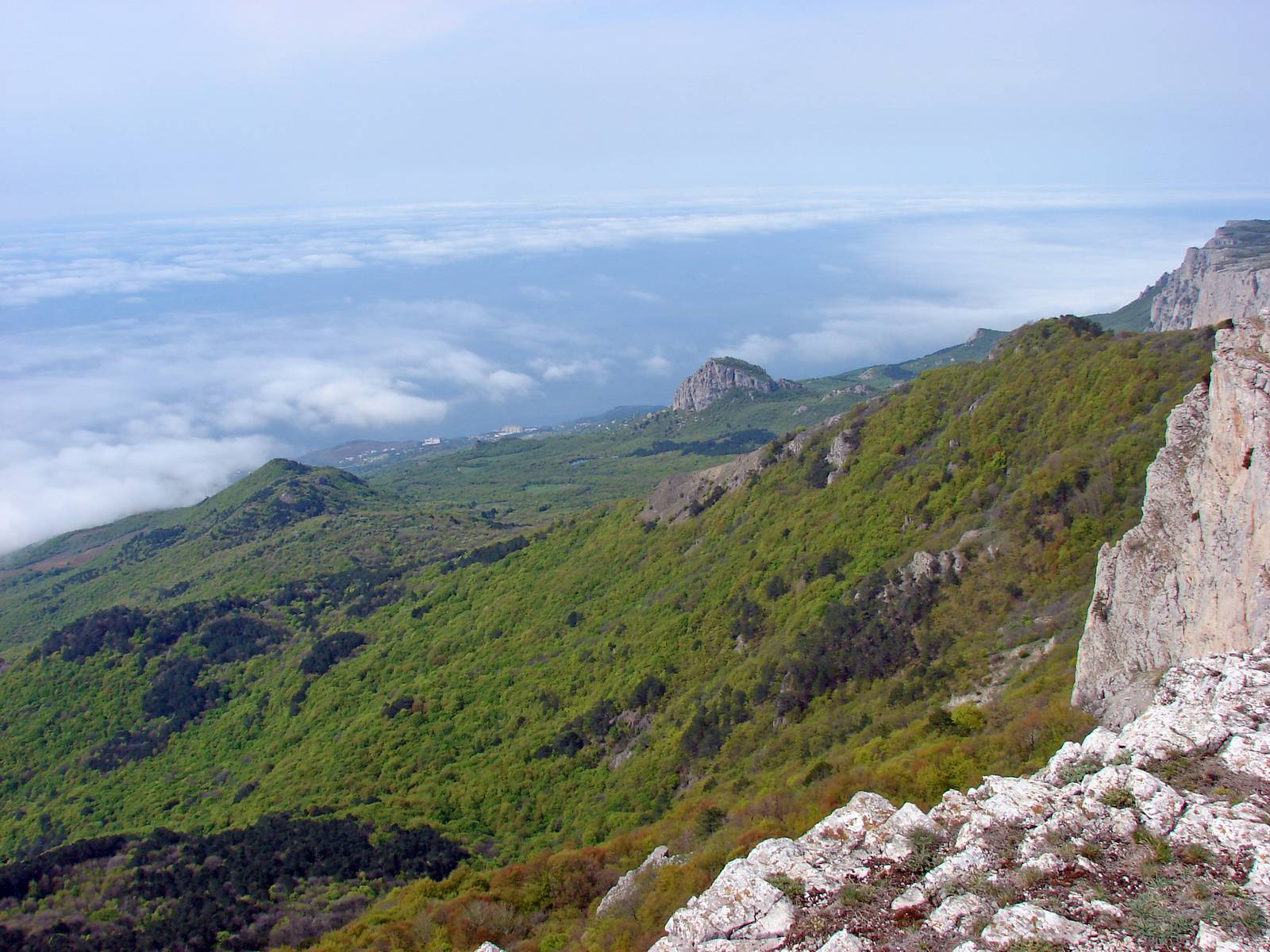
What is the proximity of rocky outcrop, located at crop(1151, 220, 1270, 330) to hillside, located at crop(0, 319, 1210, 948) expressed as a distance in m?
71.3

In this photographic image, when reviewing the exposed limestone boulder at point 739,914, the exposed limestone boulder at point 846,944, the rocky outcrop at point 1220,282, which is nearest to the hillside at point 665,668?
the exposed limestone boulder at point 739,914

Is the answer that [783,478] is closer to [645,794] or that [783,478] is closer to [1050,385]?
[1050,385]

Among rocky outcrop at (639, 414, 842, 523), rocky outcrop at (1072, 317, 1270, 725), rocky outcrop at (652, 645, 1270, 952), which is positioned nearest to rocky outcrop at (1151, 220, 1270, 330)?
rocky outcrop at (639, 414, 842, 523)

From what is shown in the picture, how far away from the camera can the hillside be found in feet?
127

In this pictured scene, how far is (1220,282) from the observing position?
12850 centimetres

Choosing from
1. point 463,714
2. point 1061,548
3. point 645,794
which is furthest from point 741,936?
point 463,714

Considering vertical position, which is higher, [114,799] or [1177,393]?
[1177,393]

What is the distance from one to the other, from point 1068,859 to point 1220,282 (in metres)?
146

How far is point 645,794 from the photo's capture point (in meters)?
53.9

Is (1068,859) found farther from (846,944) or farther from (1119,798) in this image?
(846,944)

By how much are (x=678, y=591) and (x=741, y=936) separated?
58.6 metres

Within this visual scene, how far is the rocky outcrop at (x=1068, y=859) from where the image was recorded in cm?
1334

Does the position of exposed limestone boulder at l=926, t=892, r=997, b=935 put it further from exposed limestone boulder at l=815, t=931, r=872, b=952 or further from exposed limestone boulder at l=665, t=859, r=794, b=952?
exposed limestone boulder at l=665, t=859, r=794, b=952

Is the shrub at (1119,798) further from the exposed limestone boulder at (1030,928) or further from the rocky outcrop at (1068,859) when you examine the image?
the exposed limestone boulder at (1030,928)
